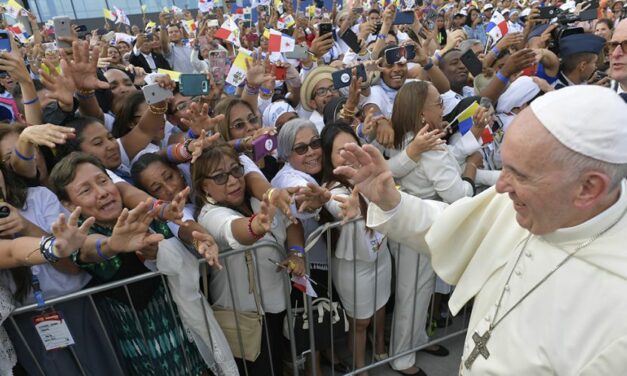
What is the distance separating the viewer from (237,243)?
225 cm

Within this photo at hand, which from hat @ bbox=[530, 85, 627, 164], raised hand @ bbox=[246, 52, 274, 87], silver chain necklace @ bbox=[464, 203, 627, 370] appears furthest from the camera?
raised hand @ bbox=[246, 52, 274, 87]

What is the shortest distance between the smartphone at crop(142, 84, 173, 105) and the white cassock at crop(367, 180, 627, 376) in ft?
6.12

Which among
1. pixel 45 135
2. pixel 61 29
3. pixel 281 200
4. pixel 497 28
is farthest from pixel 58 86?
pixel 497 28

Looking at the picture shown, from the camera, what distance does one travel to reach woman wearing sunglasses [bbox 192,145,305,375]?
239cm

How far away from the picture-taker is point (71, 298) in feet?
6.56

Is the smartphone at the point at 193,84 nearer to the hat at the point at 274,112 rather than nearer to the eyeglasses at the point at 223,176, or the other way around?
the eyeglasses at the point at 223,176

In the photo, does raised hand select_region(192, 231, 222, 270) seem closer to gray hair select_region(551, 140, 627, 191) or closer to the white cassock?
the white cassock

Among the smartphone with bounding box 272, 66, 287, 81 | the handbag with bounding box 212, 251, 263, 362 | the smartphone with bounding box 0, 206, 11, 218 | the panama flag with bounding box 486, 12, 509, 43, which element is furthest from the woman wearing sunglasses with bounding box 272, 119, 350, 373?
the panama flag with bounding box 486, 12, 509, 43

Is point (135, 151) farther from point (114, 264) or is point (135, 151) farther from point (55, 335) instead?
point (55, 335)

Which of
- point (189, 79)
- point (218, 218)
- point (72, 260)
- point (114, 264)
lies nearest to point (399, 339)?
point (218, 218)

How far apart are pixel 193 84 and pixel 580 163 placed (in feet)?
8.43

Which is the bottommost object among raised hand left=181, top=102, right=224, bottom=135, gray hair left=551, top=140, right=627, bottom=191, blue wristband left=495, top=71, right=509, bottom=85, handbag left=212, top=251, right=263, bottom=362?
handbag left=212, top=251, right=263, bottom=362

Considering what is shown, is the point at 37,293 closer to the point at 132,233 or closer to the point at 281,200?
the point at 132,233

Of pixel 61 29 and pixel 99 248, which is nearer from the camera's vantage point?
pixel 99 248
